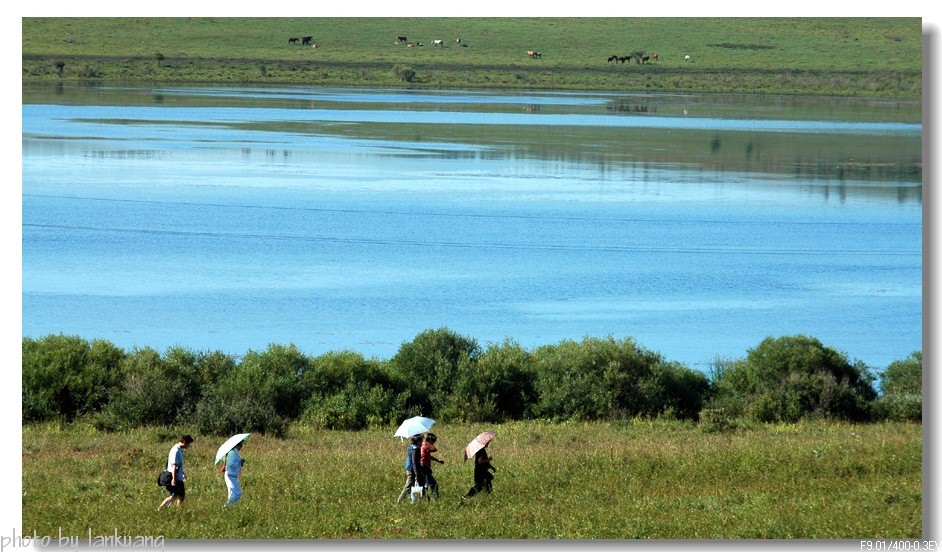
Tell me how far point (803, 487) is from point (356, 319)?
13059 millimetres

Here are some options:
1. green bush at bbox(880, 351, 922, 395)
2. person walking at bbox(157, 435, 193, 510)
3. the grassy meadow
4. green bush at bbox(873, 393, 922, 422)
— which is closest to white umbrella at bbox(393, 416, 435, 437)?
the grassy meadow

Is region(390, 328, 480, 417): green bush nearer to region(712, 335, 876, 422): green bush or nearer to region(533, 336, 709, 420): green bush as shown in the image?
region(533, 336, 709, 420): green bush

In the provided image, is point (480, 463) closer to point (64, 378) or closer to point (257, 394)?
point (257, 394)

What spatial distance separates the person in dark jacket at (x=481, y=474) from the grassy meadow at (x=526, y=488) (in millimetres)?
159

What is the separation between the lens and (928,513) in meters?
13.1

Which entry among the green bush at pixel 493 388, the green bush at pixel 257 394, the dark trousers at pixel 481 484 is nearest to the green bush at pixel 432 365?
the green bush at pixel 493 388

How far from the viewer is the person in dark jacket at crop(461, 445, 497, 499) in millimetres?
13648

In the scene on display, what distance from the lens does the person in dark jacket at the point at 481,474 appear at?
1365cm

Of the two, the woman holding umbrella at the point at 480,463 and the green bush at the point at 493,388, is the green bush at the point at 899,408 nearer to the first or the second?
the green bush at the point at 493,388

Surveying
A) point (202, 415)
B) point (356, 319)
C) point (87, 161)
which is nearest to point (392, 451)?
point (202, 415)

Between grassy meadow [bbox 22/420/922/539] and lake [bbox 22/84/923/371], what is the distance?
622 cm

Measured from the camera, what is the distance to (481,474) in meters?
13.8

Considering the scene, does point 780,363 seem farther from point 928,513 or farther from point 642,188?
point 642,188

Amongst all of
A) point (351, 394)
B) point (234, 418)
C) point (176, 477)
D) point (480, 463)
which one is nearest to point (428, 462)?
point (480, 463)
